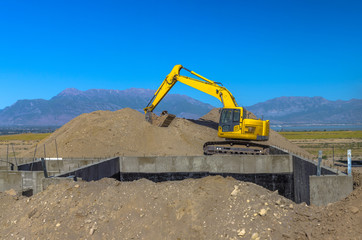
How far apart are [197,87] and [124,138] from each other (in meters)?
7.08

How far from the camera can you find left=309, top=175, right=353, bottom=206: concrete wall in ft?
34.1

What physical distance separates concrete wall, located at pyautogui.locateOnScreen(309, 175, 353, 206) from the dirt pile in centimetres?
1450

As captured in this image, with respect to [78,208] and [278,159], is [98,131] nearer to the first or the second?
[278,159]

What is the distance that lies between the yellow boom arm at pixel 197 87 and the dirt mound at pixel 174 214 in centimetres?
1444

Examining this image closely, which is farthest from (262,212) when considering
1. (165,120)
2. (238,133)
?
(165,120)

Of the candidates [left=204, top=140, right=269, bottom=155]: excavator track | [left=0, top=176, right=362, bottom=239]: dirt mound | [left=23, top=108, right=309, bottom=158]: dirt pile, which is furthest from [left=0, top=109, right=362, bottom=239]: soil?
[left=23, top=108, right=309, bottom=158]: dirt pile

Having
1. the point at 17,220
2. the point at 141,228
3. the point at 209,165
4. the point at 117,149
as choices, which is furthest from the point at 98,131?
the point at 141,228

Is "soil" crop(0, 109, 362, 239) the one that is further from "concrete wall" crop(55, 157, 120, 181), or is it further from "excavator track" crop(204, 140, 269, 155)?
"excavator track" crop(204, 140, 269, 155)

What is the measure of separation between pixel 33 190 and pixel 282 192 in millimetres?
11821

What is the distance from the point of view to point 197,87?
2625 cm

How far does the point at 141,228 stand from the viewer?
8328mm

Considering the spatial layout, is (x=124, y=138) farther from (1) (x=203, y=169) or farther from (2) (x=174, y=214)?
(2) (x=174, y=214)

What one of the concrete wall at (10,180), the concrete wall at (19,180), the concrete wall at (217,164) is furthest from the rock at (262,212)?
the concrete wall at (10,180)

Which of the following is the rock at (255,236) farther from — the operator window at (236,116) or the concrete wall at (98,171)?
the operator window at (236,116)
